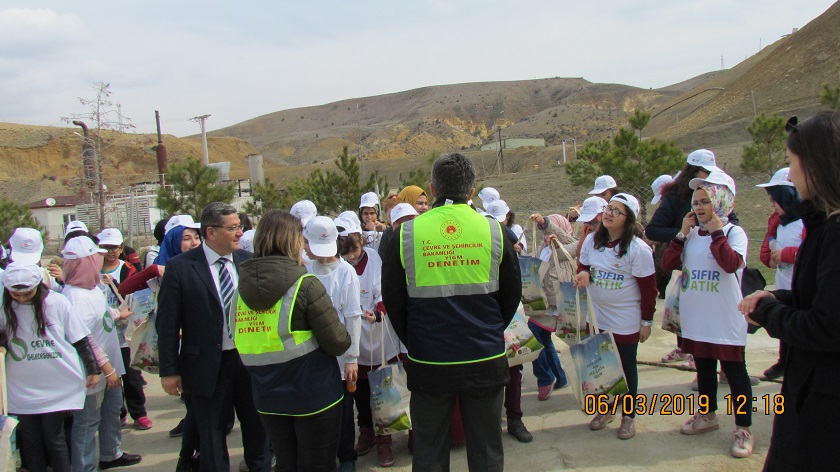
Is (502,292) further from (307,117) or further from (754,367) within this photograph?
(307,117)

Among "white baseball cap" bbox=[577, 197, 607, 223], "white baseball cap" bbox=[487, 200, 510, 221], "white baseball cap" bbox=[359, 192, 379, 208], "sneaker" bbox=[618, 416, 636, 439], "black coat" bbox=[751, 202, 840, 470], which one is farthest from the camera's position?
"white baseball cap" bbox=[359, 192, 379, 208]

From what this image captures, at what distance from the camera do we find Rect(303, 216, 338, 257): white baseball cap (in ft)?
12.9

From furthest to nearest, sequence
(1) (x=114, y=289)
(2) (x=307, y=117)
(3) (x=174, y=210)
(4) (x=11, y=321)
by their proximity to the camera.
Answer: (2) (x=307, y=117) < (3) (x=174, y=210) < (1) (x=114, y=289) < (4) (x=11, y=321)

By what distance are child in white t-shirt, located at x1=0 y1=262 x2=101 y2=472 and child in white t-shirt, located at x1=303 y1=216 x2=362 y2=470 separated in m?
1.65

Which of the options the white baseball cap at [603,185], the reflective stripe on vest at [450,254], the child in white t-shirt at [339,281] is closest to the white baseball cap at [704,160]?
the white baseball cap at [603,185]

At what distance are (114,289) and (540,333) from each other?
3769mm

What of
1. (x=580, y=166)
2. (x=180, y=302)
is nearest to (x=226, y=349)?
(x=180, y=302)

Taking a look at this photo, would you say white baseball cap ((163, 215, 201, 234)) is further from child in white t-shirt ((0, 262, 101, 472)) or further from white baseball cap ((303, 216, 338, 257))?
white baseball cap ((303, 216, 338, 257))

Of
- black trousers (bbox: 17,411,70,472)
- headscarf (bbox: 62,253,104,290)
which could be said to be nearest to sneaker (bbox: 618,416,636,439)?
black trousers (bbox: 17,411,70,472)

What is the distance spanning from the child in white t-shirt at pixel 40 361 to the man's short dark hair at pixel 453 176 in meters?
2.65

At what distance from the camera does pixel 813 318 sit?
2064mm

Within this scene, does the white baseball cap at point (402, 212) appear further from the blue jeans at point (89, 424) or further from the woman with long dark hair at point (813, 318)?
the woman with long dark hair at point (813, 318)

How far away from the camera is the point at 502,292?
10.3 feet

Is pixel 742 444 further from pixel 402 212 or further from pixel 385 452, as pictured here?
pixel 402 212
